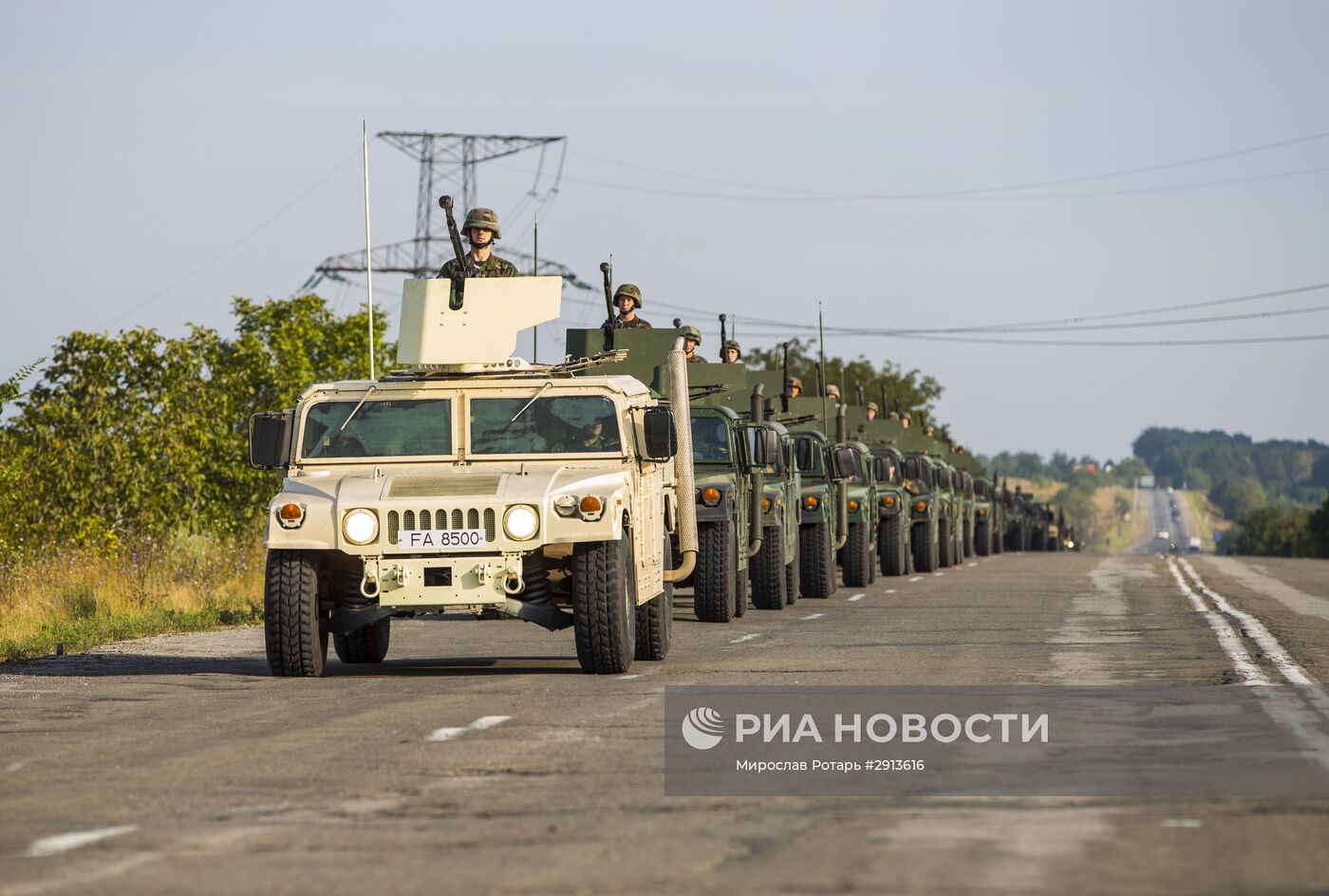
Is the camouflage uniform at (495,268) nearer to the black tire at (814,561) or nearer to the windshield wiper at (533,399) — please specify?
the windshield wiper at (533,399)

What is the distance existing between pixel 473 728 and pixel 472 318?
5041 mm

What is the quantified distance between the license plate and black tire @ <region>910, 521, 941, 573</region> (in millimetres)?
23987

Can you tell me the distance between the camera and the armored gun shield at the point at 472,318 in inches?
594

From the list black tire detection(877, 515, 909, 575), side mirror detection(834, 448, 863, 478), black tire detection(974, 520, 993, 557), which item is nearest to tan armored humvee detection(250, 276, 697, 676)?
side mirror detection(834, 448, 863, 478)

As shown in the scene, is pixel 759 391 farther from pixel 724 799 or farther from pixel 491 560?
pixel 724 799

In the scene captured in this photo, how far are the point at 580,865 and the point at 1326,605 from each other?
62.8 ft

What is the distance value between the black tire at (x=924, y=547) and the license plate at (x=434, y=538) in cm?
2399

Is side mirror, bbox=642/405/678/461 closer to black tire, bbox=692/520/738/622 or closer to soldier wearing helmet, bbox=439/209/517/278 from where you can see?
soldier wearing helmet, bbox=439/209/517/278

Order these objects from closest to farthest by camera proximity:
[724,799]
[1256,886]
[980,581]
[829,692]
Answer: [1256,886] → [724,799] → [829,692] → [980,581]

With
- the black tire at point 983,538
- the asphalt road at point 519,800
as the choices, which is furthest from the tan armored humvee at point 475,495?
the black tire at point 983,538

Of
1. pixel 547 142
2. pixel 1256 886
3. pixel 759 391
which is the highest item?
pixel 547 142

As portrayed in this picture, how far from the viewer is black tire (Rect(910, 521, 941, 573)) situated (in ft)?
121

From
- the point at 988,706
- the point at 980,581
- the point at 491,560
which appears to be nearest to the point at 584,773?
the point at 988,706

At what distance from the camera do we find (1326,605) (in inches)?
958
